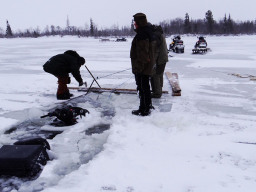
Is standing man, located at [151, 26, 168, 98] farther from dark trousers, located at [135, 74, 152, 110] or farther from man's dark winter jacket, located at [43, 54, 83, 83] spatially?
man's dark winter jacket, located at [43, 54, 83, 83]

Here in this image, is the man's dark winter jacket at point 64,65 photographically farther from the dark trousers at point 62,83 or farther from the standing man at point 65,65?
the dark trousers at point 62,83

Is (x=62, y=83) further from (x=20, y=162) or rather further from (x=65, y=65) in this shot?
(x=20, y=162)

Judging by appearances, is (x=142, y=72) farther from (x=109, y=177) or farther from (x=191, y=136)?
(x=109, y=177)

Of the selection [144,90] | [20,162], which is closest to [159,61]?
[144,90]

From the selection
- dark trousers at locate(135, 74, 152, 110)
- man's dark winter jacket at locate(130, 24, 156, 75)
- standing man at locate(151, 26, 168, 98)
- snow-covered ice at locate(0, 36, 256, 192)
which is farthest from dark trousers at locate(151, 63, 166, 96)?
man's dark winter jacket at locate(130, 24, 156, 75)

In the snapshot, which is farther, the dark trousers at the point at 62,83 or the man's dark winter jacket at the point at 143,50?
the dark trousers at the point at 62,83

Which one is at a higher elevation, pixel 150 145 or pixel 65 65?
pixel 65 65

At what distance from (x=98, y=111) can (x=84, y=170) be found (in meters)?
2.17

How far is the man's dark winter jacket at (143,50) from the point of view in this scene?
4.38m

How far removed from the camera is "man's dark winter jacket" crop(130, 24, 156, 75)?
4383 millimetres

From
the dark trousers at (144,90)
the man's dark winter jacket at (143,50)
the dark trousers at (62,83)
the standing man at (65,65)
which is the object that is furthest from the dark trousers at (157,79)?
the dark trousers at (62,83)

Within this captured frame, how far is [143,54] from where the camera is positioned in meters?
4.44

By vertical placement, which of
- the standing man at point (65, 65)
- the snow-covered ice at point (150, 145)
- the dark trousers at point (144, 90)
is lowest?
the snow-covered ice at point (150, 145)

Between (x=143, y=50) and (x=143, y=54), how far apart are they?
0.22ft
